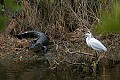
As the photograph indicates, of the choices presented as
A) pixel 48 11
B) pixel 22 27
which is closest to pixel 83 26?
pixel 48 11

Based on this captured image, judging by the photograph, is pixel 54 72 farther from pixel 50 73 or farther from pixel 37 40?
pixel 37 40

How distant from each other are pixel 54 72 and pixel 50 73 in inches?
3.5

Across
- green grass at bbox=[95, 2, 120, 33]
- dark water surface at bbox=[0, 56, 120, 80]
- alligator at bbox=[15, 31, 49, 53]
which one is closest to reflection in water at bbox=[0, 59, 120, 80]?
dark water surface at bbox=[0, 56, 120, 80]

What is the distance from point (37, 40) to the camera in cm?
810

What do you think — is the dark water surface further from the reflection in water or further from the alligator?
the alligator

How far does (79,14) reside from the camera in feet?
26.6

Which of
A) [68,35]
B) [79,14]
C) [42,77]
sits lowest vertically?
[42,77]

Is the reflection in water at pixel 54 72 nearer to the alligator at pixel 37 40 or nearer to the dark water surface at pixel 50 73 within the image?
the dark water surface at pixel 50 73

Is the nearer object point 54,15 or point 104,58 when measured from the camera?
point 104,58

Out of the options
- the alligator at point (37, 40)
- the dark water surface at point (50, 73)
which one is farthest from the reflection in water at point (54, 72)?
the alligator at point (37, 40)


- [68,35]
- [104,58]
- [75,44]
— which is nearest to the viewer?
[104,58]

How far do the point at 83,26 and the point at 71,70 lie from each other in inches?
108

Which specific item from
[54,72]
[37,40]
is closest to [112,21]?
[54,72]

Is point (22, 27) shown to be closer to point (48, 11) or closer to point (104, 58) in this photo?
point (48, 11)
